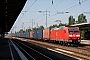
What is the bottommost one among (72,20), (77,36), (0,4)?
(77,36)

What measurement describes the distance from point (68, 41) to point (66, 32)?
154 cm

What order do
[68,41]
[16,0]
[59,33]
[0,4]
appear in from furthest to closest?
[59,33]
[68,41]
[0,4]
[16,0]

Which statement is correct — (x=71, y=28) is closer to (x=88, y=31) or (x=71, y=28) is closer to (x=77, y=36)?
(x=77, y=36)

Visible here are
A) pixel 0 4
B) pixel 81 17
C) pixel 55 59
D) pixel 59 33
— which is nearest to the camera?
pixel 55 59

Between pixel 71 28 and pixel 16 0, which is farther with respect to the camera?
pixel 71 28

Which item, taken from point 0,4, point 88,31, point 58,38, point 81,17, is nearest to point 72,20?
point 81,17

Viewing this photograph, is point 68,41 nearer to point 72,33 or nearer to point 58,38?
point 72,33

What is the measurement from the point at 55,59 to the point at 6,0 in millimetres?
6206

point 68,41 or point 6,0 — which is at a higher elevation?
point 6,0

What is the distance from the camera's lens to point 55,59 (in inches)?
643

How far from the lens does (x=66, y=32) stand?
1192 inches

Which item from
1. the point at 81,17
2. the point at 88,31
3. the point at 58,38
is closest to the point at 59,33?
the point at 58,38

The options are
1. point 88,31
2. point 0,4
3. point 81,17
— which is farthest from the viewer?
point 81,17

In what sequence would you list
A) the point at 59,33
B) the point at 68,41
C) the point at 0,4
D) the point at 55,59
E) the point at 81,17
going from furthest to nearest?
the point at 81,17, the point at 59,33, the point at 68,41, the point at 0,4, the point at 55,59
